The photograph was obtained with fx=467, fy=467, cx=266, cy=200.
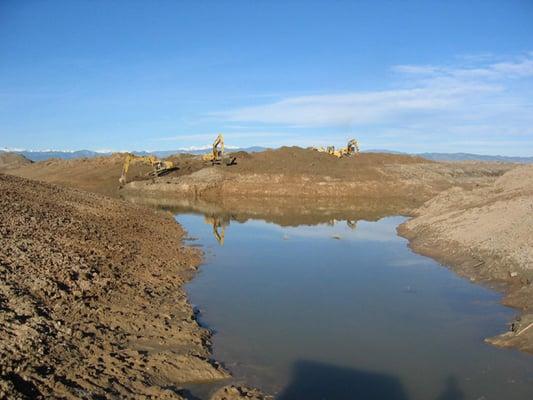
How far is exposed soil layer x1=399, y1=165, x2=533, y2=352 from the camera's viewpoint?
33.8ft

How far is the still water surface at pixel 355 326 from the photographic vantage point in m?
6.80

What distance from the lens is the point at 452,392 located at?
6605 mm

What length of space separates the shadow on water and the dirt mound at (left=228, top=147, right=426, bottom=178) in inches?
1311

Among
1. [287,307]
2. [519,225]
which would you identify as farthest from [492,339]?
[519,225]

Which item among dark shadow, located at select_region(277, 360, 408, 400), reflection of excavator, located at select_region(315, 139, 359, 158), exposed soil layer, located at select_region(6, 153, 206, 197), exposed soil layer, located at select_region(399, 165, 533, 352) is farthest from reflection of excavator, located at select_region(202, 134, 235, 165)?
dark shadow, located at select_region(277, 360, 408, 400)

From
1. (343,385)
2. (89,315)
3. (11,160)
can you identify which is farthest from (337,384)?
(11,160)

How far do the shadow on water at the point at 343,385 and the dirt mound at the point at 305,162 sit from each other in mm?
33303

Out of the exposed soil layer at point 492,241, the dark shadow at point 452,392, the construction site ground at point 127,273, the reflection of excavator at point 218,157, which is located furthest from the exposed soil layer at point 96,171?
the dark shadow at point 452,392

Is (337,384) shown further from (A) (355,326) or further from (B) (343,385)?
(A) (355,326)

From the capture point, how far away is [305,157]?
45.4 metres

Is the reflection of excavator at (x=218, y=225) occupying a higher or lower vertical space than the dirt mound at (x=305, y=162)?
lower

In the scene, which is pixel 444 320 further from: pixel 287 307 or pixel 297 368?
pixel 297 368

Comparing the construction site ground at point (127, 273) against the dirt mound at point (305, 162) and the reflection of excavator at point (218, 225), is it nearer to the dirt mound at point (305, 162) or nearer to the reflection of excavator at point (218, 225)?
the reflection of excavator at point (218, 225)

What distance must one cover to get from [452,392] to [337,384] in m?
1.62
